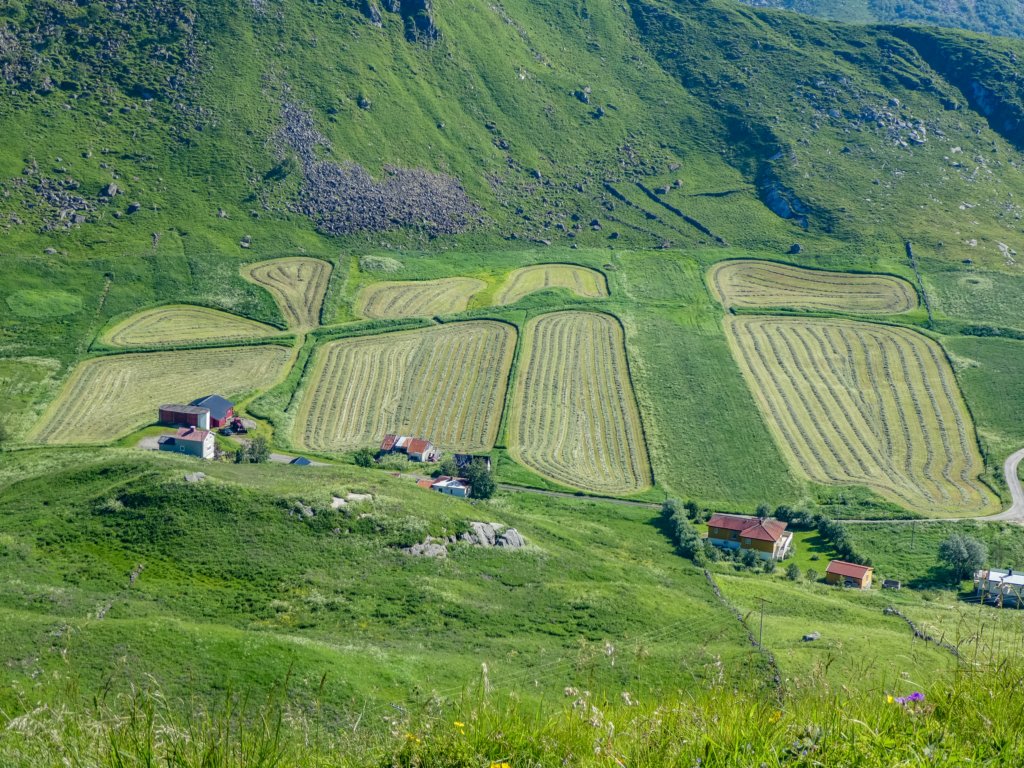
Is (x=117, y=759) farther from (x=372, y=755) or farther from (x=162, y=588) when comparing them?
(x=162, y=588)

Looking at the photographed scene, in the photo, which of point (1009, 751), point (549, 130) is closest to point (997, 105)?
point (549, 130)

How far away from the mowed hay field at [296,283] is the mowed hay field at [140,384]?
8911 millimetres

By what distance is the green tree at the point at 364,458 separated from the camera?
88.8 m

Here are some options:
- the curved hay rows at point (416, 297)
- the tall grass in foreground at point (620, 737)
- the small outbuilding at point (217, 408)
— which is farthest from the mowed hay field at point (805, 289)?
the tall grass in foreground at point (620, 737)

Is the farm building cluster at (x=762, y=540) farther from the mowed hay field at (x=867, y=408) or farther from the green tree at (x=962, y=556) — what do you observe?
the mowed hay field at (x=867, y=408)

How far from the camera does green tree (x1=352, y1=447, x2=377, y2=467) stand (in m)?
88.8

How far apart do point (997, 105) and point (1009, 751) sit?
210437 mm

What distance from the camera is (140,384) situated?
10281 centimetres

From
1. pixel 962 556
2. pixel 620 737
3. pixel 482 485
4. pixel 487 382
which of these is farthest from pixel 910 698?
pixel 487 382

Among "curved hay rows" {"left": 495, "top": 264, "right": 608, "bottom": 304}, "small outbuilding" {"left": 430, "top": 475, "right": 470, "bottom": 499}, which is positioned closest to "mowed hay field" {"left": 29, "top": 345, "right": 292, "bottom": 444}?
"small outbuilding" {"left": 430, "top": 475, "right": 470, "bottom": 499}

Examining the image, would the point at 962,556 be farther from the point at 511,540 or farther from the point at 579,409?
the point at 579,409

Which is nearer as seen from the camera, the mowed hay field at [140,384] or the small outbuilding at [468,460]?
the small outbuilding at [468,460]

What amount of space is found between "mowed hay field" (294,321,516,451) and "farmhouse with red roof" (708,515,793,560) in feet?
83.4

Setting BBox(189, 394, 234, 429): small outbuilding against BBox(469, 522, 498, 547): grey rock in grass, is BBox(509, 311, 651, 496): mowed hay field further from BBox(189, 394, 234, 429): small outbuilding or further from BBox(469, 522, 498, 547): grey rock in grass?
BBox(189, 394, 234, 429): small outbuilding
